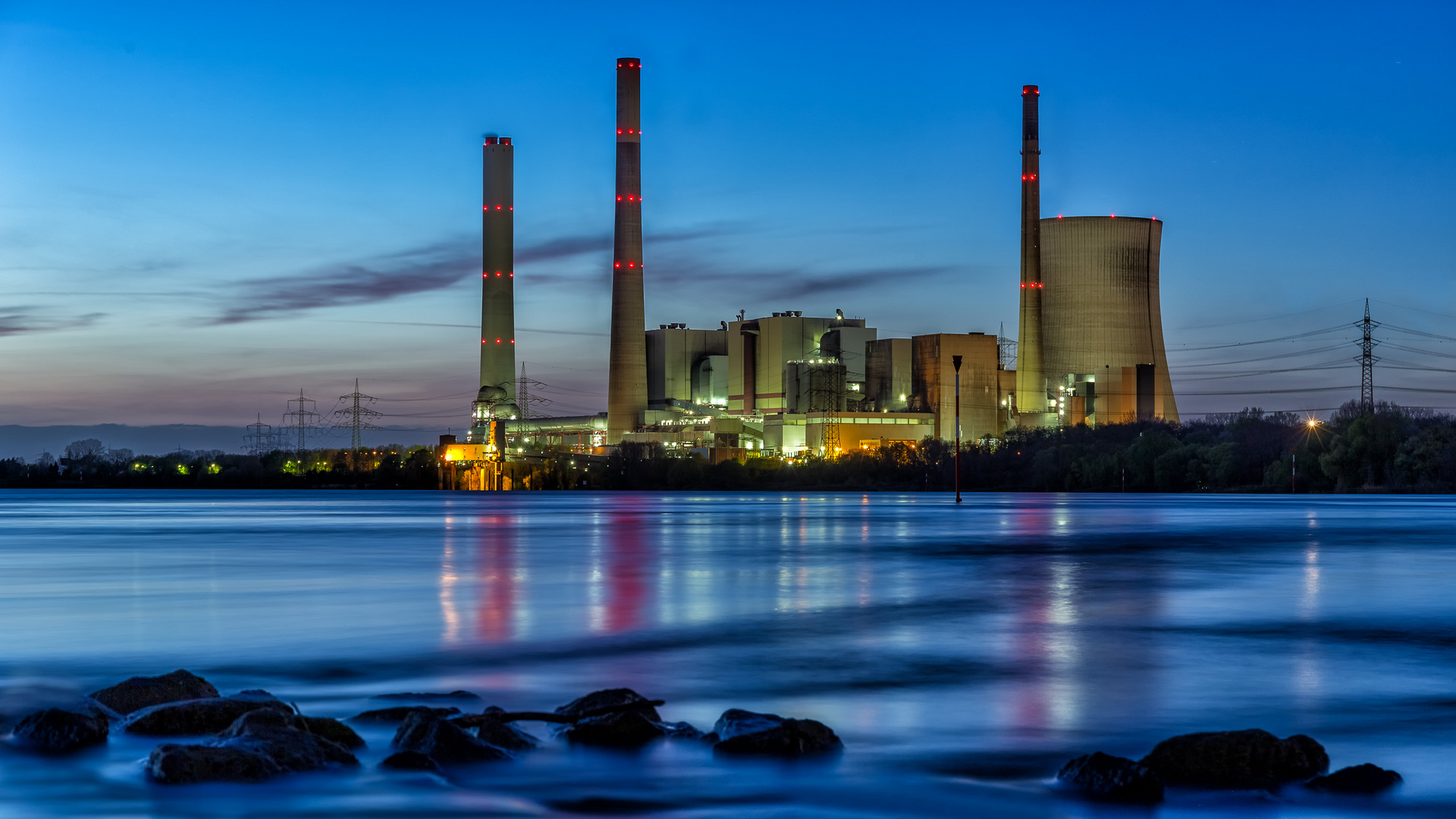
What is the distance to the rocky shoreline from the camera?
5992 millimetres


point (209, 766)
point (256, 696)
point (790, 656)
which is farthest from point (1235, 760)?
point (256, 696)

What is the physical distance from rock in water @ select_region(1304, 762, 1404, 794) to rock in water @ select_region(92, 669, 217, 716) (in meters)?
5.75

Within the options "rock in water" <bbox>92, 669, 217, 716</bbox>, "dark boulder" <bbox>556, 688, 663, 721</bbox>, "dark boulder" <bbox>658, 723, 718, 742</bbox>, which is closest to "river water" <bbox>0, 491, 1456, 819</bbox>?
"dark boulder" <bbox>658, 723, 718, 742</bbox>

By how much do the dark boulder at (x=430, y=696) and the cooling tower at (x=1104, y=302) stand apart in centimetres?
9387

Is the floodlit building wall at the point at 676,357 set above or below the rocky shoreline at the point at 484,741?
above

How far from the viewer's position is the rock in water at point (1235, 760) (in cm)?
601

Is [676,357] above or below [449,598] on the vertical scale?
above

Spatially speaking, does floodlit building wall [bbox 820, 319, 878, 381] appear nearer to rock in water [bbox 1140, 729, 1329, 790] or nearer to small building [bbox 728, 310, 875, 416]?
small building [bbox 728, 310, 875, 416]

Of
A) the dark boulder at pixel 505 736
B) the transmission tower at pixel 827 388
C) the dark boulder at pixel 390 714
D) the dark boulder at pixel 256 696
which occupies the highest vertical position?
the transmission tower at pixel 827 388

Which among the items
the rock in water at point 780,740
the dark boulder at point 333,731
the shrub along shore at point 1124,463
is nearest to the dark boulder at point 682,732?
the rock in water at point 780,740

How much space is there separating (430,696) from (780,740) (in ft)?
9.15

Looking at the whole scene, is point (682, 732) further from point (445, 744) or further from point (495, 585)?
point (495, 585)

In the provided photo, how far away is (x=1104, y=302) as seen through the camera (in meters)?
99.1

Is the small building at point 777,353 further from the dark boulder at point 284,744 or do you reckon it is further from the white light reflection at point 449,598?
the dark boulder at point 284,744
